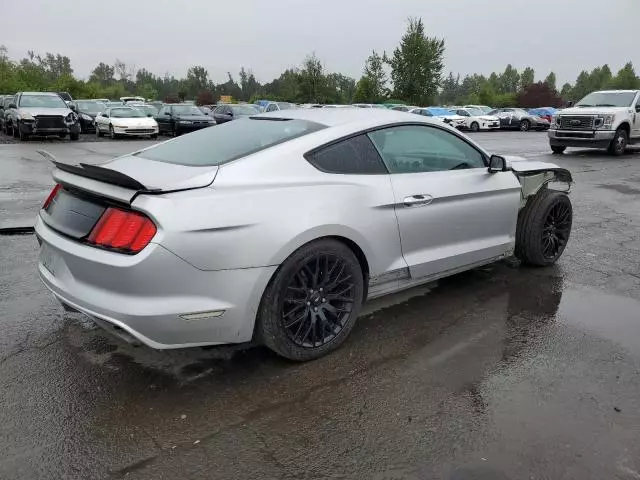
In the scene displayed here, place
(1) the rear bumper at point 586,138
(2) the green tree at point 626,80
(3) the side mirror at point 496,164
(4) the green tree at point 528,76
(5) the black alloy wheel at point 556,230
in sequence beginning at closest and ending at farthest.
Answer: (3) the side mirror at point 496,164 → (5) the black alloy wheel at point 556,230 → (1) the rear bumper at point 586,138 → (2) the green tree at point 626,80 → (4) the green tree at point 528,76

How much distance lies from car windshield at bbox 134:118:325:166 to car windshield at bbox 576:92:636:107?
1609 cm

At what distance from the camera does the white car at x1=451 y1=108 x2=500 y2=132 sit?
34344mm

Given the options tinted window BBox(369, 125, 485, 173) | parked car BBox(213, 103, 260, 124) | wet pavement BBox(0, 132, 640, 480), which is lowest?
parked car BBox(213, 103, 260, 124)

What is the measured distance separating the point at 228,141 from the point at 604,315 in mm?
3092

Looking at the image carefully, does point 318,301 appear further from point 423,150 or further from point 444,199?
point 423,150

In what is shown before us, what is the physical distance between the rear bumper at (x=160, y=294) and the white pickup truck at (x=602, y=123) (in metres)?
16.2

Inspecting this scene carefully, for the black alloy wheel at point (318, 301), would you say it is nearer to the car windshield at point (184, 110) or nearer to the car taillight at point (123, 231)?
the car taillight at point (123, 231)

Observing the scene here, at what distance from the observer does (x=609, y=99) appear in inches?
672

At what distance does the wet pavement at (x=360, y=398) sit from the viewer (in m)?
2.46

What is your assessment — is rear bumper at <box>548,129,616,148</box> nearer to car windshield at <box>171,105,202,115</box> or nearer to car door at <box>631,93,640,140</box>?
car door at <box>631,93,640,140</box>

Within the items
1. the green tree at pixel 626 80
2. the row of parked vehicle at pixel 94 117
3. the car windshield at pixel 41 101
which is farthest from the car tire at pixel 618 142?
the green tree at pixel 626 80

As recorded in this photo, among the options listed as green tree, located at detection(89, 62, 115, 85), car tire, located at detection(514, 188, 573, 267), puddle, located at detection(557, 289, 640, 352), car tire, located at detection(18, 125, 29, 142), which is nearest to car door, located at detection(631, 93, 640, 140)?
car tire, located at detection(514, 188, 573, 267)

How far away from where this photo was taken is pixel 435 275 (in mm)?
4035

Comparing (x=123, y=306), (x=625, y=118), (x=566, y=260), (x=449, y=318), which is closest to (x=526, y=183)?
(x=566, y=260)
